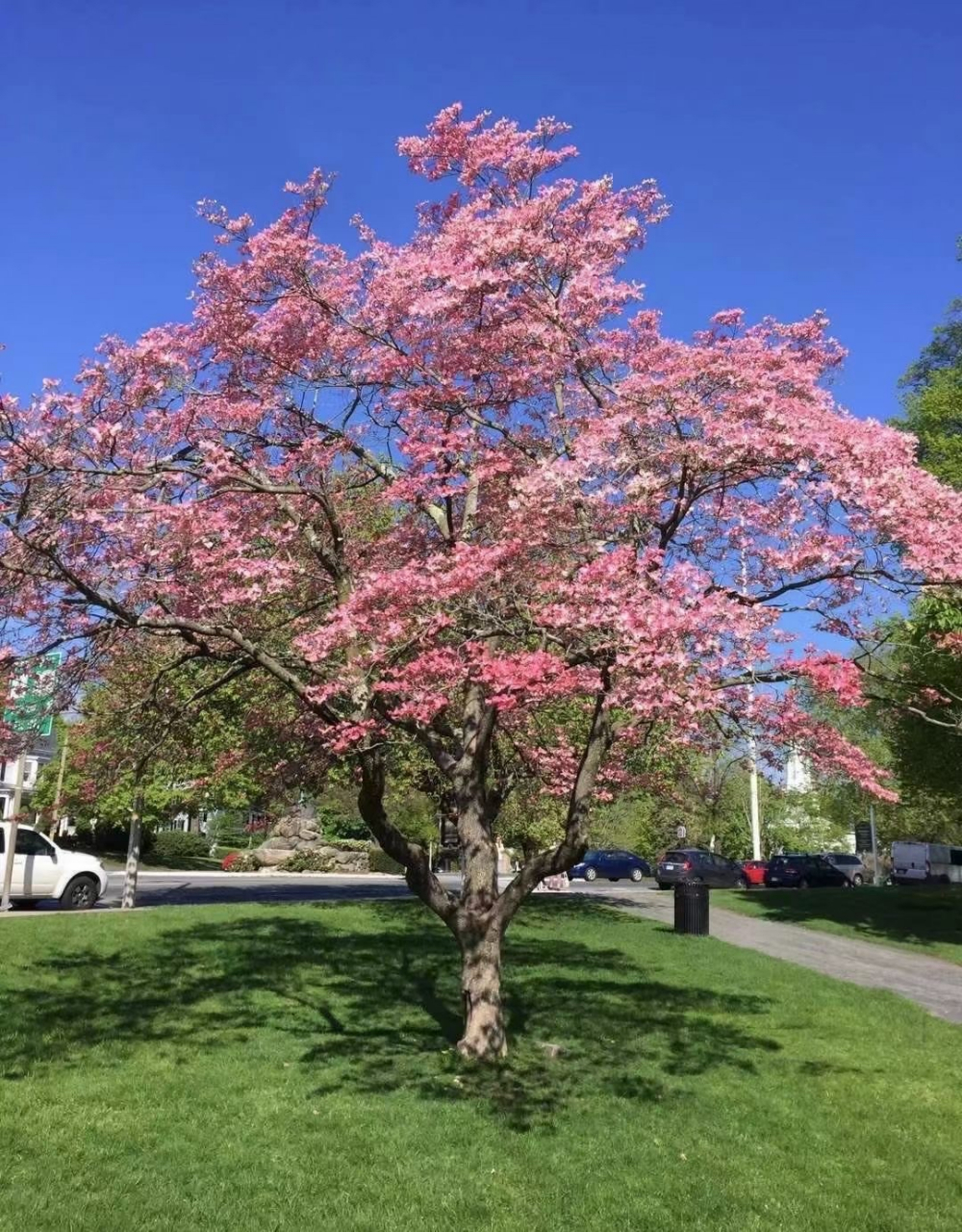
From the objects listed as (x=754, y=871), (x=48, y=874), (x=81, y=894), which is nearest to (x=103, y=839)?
(x=81, y=894)

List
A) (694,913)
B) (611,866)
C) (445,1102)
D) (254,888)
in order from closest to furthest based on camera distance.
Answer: (445,1102), (694,913), (254,888), (611,866)

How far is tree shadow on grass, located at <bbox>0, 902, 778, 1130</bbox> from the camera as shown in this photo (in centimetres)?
736

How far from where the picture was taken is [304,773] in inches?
574

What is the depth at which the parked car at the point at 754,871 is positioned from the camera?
3753 cm

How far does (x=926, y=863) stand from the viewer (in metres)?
43.5

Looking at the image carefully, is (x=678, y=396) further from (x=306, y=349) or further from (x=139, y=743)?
(x=139, y=743)

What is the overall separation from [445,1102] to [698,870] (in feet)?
102

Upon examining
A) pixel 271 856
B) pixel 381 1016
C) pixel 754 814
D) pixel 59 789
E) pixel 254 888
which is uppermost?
pixel 59 789

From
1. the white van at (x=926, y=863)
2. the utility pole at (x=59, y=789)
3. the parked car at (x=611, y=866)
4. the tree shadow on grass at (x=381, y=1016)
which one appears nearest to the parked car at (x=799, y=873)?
the parked car at (x=611, y=866)

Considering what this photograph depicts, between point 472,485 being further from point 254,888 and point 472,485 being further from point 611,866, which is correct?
point 611,866

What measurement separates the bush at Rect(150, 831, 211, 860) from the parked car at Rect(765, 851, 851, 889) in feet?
80.5

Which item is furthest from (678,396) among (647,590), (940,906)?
(940,906)

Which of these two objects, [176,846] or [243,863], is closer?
[243,863]

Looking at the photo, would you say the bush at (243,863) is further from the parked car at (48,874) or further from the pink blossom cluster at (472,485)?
the pink blossom cluster at (472,485)
